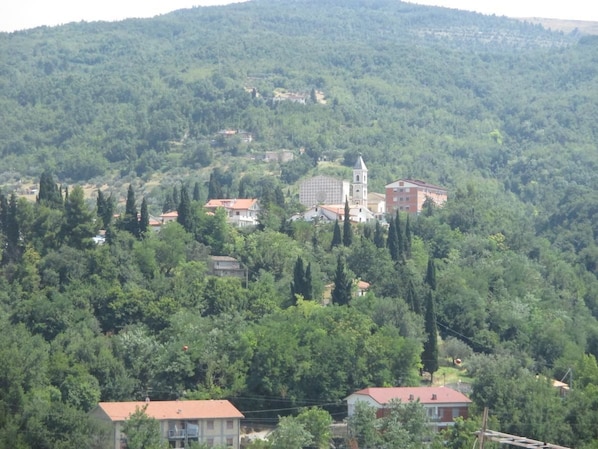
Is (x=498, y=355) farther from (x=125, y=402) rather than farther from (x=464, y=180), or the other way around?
(x=464, y=180)

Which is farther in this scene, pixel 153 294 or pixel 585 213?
pixel 585 213

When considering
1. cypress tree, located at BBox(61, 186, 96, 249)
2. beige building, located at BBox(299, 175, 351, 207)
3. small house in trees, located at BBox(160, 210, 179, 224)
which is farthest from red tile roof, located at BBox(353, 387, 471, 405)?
beige building, located at BBox(299, 175, 351, 207)

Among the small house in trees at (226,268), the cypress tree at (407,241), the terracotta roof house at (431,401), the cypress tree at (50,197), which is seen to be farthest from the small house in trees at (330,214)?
the terracotta roof house at (431,401)

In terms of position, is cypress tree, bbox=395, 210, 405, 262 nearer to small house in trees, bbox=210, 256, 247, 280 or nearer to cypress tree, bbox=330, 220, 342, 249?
cypress tree, bbox=330, 220, 342, 249

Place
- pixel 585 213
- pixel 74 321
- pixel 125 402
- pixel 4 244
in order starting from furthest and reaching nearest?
pixel 585 213 < pixel 4 244 < pixel 74 321 < pixel 125 402

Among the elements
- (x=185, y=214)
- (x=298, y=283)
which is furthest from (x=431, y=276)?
(x=185, y=214)

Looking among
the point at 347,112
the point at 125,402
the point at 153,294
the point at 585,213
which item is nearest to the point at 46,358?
the point at 125,402
